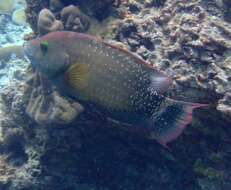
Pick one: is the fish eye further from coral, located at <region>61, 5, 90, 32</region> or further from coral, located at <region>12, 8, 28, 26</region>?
coral, located at <region>12, 8, 28, 26</region>

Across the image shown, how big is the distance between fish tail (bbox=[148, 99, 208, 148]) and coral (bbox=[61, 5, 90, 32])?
2039 millimetres

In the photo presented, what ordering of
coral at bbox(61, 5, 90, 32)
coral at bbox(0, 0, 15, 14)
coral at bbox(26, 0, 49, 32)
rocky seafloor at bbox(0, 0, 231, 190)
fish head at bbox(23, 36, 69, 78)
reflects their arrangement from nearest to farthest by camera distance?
fish head at bbox(23, 36, 69, 78) → rocky seafloor at bbox(0, 0, 231, 190) → coral at bbox(61, 5, 90, 32) → coral at bbox(26, 0, 49, 32) → coral at bbox(0, 0, 15, 14)

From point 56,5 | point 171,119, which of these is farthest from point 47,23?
point 171,119

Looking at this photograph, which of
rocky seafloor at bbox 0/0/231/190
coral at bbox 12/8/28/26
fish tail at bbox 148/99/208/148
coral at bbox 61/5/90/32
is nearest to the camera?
fish tail at bbox 148/99/208/148

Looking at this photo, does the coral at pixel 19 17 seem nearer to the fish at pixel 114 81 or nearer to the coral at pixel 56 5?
the coral at pixel 56 5

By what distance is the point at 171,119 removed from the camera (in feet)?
9.73

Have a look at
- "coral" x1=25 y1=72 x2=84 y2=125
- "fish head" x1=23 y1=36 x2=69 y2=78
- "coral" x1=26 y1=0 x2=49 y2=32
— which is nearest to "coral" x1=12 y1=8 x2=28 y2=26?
"coral" x1=26 y1=0 x2=49 y2=32

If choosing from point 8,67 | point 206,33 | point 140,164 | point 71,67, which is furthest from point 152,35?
point 8,67

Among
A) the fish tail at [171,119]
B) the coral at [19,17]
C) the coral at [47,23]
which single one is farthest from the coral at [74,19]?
the coral at [19,17]

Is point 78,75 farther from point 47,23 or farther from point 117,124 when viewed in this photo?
point 47,23

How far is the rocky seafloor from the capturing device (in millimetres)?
3434

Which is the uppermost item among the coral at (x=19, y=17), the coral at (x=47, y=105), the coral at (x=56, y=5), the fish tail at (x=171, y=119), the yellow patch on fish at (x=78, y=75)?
the coral at (x=56, y=5)

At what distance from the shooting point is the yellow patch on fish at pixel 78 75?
3.14 meters

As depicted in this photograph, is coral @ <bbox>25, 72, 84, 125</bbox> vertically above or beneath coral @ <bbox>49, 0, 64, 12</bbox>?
beneath
